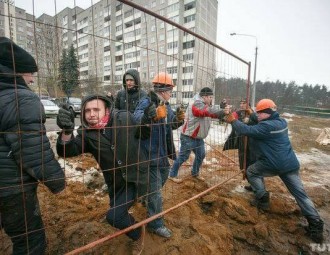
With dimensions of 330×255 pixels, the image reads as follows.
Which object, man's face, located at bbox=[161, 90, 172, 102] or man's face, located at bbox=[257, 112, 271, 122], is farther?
man's face, located at bbox=[257, 112, 271, 122]

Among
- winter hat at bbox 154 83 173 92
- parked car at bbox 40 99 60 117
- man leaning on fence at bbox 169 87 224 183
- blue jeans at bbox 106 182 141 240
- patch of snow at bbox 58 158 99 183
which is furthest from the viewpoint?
patch of snow at bbox 58 158 99 183

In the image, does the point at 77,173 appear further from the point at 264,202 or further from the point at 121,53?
the point at 264,202

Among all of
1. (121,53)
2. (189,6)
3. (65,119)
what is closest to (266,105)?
(121,53)

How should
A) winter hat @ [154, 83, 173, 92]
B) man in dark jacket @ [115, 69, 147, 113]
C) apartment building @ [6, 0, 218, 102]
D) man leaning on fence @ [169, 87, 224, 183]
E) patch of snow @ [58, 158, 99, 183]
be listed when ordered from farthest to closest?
1. patch of snow @ [58, 158, 99, 183]
2. man leaning on fence @ [169, 87, 224, 183]
3. man in dark jacket @ [115, 69, 147, 113]
4. winter hat @ [154, 83, 173, 92]
5. apartment building @ [6, 0, 218, 102]

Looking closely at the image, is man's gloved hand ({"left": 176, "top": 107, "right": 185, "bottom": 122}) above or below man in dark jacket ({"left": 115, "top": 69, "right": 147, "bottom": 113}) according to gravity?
below

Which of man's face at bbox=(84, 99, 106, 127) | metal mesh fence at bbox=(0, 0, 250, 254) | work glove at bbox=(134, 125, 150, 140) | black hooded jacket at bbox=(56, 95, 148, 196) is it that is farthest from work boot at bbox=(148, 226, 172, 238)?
man's face at bbox=(84, 99, 106, 127)

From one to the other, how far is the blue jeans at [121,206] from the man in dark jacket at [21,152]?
606 millimetres

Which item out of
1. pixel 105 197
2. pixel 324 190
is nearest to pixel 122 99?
pixel 105 197

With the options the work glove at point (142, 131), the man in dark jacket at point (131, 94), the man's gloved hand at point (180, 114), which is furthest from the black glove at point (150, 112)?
the man in dark jacket at point (131, 94)

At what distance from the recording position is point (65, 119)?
183cm

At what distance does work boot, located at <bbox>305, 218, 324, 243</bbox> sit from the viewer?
3.03 metres

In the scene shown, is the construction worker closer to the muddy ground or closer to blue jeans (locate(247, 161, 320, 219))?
the muddy ground

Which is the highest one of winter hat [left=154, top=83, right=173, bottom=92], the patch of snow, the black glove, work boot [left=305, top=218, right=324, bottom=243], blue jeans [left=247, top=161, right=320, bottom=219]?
winter hat [left=154, top=83, right=173, bottom=92]

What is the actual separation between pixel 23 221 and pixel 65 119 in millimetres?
820
